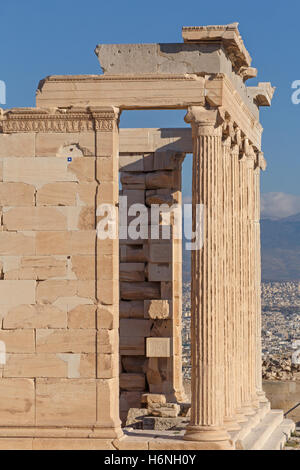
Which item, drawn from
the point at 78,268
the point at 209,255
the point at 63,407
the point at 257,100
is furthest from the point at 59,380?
the point at 257,100

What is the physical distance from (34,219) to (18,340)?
250cm

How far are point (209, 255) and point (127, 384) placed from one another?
9399 millimetres

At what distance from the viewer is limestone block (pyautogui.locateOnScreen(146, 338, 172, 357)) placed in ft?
103

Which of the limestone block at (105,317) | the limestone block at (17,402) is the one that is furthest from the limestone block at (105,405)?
the limestone block at (17,402)

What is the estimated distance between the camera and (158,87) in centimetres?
2348

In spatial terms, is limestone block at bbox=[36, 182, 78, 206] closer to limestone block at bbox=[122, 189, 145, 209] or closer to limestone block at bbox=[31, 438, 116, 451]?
limestone block at bbox=[31, 438, 116, 451]

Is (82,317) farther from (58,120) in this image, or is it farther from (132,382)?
(132,382)

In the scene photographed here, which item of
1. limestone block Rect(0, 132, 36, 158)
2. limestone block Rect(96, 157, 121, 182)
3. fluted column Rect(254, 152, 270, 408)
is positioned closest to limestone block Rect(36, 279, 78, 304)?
limestone block Rect(96, 157, 121, 182)

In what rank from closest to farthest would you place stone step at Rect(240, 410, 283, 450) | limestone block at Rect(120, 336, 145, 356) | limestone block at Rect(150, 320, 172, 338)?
1. stone step at Rect(240, 410, 283, 450)
2. limestone block at Rect(150, 320, 172, 338)
3. limestone block at Rect(120, 336, 145, 356)

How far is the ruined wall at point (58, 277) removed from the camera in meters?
23.1

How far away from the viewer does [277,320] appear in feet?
315

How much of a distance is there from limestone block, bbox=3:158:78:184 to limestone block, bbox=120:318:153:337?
29.5ft

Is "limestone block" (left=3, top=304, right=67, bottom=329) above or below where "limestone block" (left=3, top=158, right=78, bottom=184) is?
below

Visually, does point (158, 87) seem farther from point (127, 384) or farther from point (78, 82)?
point (127, 384)
